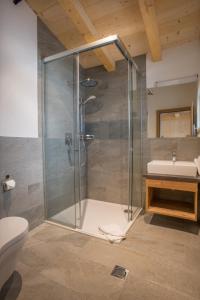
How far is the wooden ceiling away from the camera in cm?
206

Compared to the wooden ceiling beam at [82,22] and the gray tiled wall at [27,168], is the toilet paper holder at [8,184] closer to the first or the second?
the gray tiled wall at [27,168]

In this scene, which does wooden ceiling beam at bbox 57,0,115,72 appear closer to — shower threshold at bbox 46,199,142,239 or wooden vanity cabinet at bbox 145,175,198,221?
wooden vanity cabinet at bbox 145,175,198,221

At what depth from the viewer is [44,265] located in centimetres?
160

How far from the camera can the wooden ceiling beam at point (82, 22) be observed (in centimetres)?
201

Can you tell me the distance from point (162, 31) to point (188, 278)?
282cm

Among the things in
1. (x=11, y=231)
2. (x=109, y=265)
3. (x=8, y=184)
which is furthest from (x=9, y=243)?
(x=109, y=265)

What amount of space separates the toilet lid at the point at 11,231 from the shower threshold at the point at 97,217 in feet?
3.00

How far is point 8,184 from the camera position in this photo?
1.86m

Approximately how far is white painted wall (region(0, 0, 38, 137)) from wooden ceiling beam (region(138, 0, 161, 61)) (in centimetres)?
134

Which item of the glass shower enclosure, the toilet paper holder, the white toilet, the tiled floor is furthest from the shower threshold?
the white toilet

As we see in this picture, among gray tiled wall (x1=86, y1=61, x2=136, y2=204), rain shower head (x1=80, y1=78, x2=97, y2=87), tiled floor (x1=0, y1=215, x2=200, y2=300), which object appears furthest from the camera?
rain shower head (x1=80, y1=78, x2=97, y2=87)

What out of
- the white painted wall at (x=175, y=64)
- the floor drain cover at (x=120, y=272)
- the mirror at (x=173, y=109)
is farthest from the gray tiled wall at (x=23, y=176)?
the white painted wall at (x=175, y=64)

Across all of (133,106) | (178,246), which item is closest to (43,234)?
(178,246)

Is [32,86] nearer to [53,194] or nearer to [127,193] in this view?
[53,194]
